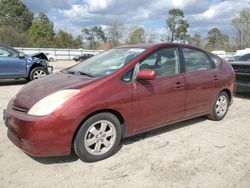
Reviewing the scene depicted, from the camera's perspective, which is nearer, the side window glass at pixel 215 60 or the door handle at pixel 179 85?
the door handle at pixel 179 85

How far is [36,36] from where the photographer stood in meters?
63.6

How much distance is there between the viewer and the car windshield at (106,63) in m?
4.51

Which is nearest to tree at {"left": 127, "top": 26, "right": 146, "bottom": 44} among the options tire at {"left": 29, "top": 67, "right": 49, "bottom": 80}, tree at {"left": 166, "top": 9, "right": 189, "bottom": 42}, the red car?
tree at {"left": 166, "top": 9, "right": 189, "bottom": 42}

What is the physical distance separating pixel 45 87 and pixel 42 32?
63806 mm

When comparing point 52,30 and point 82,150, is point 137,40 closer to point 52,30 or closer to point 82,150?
point 52,30

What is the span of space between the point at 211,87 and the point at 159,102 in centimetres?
148

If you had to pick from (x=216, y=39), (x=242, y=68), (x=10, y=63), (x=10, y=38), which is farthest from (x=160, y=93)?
(x=216, y=39)

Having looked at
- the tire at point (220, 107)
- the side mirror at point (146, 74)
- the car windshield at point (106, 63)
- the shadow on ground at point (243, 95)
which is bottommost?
the shadow on ground at point (243, 95)

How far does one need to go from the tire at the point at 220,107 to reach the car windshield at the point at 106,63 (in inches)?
83.3

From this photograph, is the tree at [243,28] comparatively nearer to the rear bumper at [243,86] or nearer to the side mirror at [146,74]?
the rear bumper at [243,86]

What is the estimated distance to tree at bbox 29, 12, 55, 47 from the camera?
60625 mm

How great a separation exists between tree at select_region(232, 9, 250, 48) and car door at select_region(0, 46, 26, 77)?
59.1 meters

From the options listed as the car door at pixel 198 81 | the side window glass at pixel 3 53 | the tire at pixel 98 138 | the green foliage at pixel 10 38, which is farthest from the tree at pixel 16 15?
the tire at pixel 98 138

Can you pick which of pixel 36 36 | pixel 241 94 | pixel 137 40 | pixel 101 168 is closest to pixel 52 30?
pixel 36 36
